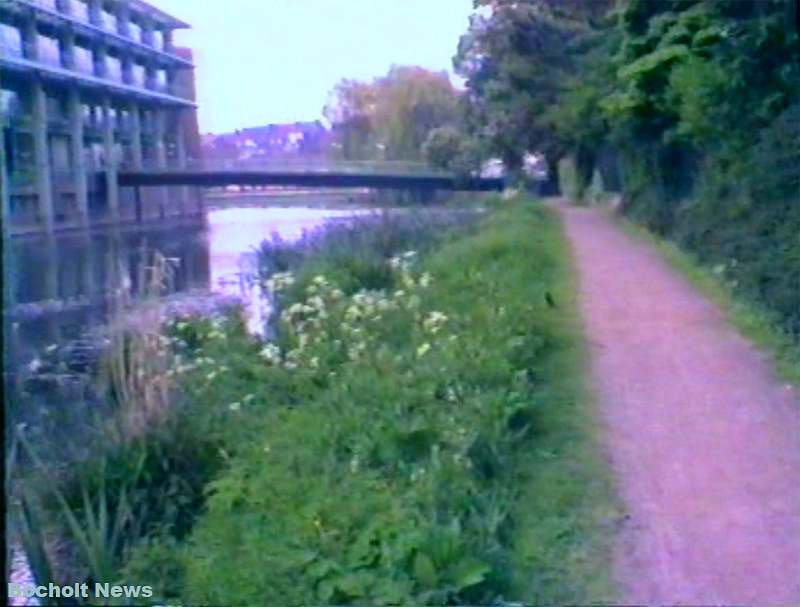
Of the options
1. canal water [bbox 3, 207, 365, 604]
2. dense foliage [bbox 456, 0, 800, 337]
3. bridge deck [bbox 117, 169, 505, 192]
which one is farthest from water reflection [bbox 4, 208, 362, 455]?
dense foliage [bbox 456, 0, 800, 337]

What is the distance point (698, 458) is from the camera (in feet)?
25.1

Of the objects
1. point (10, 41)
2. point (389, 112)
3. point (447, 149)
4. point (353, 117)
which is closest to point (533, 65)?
point (447, 149)

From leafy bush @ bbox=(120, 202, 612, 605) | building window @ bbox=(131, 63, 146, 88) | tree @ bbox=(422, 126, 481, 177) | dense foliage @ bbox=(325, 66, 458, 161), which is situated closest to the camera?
leafy bush @ bbox=(120, 202, 612, 605)

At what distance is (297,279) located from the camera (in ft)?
41.7

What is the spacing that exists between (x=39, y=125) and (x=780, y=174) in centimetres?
722

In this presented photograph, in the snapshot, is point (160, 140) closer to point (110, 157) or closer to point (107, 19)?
point (110, 157)

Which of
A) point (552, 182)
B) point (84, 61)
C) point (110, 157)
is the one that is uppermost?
point (84, 61)

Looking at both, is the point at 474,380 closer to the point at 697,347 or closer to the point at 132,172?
the point at 132,172

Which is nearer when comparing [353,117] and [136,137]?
[136,137]

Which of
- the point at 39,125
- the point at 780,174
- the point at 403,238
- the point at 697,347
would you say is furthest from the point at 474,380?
the point at 403,238

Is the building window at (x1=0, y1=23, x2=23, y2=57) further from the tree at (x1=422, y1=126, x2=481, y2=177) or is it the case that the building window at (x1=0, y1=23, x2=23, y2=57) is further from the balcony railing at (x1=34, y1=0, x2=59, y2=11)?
the tree at (x1=422, y1=126, x2=481, y2=177)

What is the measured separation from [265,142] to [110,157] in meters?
0.79

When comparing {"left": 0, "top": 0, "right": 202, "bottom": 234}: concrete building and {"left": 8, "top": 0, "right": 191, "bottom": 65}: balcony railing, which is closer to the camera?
{"left": 0, "top": 0, "right": 202, "bottom": 234}: concrete building

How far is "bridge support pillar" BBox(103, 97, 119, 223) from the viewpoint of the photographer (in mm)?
7826
